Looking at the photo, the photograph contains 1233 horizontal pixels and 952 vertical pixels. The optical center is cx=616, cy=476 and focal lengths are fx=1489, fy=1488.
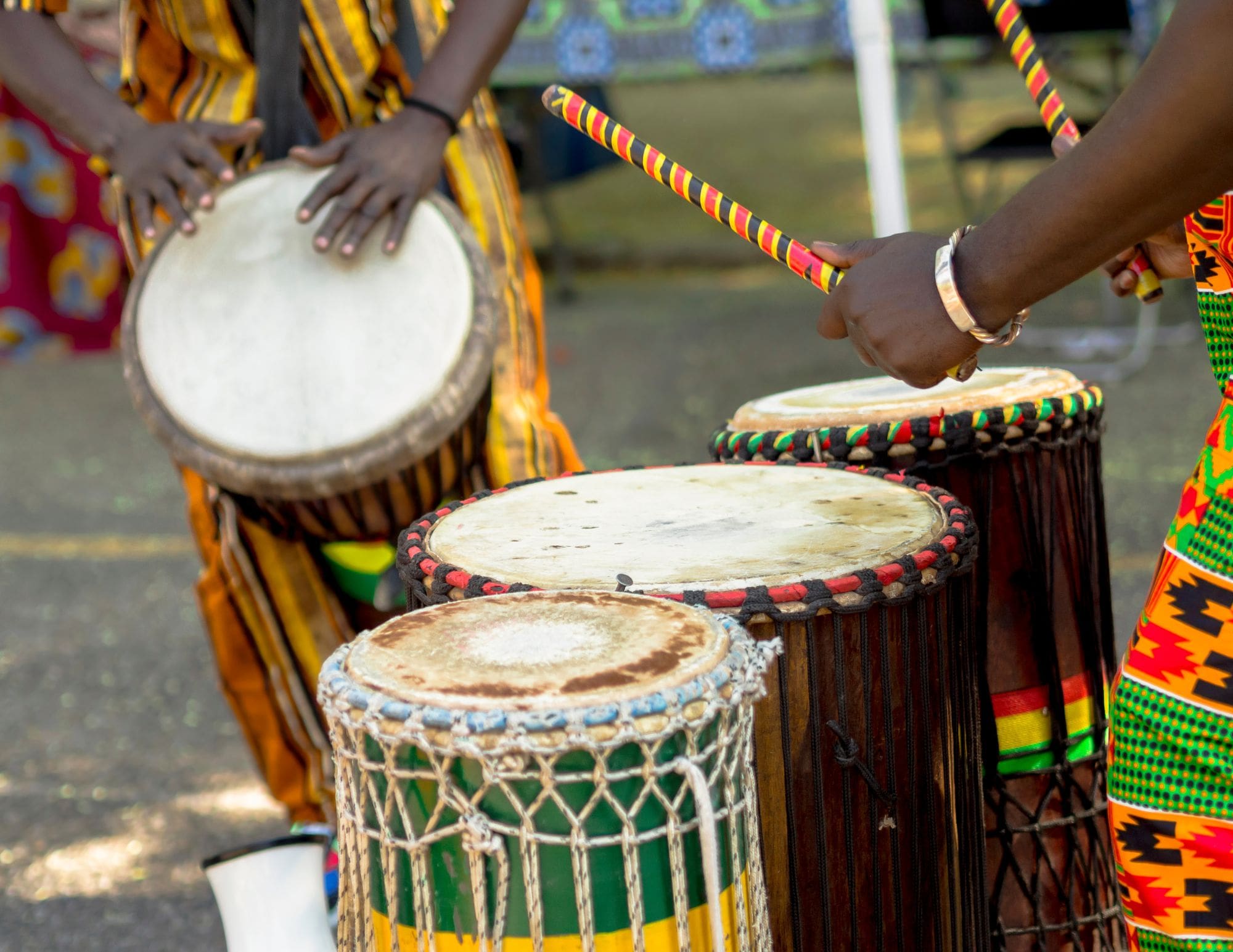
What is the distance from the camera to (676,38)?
16.1 ft

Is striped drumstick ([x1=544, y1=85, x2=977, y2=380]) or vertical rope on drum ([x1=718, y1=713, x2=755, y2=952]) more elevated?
striped drumstick ([x1=544, y1=85, x2=977, y2=380])

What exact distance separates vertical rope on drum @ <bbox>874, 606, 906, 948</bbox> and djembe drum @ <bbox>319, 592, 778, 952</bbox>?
7.3 inches

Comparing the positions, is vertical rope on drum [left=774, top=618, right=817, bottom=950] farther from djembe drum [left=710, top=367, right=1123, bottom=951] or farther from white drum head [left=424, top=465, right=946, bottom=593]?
djembe drum [left=710, top=367, right=1123, bottom=951]

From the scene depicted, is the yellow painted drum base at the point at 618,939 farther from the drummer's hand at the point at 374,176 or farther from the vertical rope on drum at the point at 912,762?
the drummer's hand at the point at 374,176

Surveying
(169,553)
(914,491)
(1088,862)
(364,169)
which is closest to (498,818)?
(914,491)

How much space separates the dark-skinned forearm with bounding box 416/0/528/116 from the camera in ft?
6.24

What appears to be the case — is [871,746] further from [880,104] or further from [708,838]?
[880,104]

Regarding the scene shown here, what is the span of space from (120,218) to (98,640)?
1251 mm

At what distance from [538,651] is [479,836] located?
0.12m

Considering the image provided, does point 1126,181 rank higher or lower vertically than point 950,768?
higher

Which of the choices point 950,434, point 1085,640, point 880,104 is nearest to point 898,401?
point 950,434

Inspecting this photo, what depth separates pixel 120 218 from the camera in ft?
6.59

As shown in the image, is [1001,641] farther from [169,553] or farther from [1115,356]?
[1115,356]

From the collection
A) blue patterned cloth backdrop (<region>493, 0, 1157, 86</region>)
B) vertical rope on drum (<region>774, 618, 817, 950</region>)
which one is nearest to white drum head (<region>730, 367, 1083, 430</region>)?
vertical rope on drum (<region>774, 618, 817, 950</region>)
